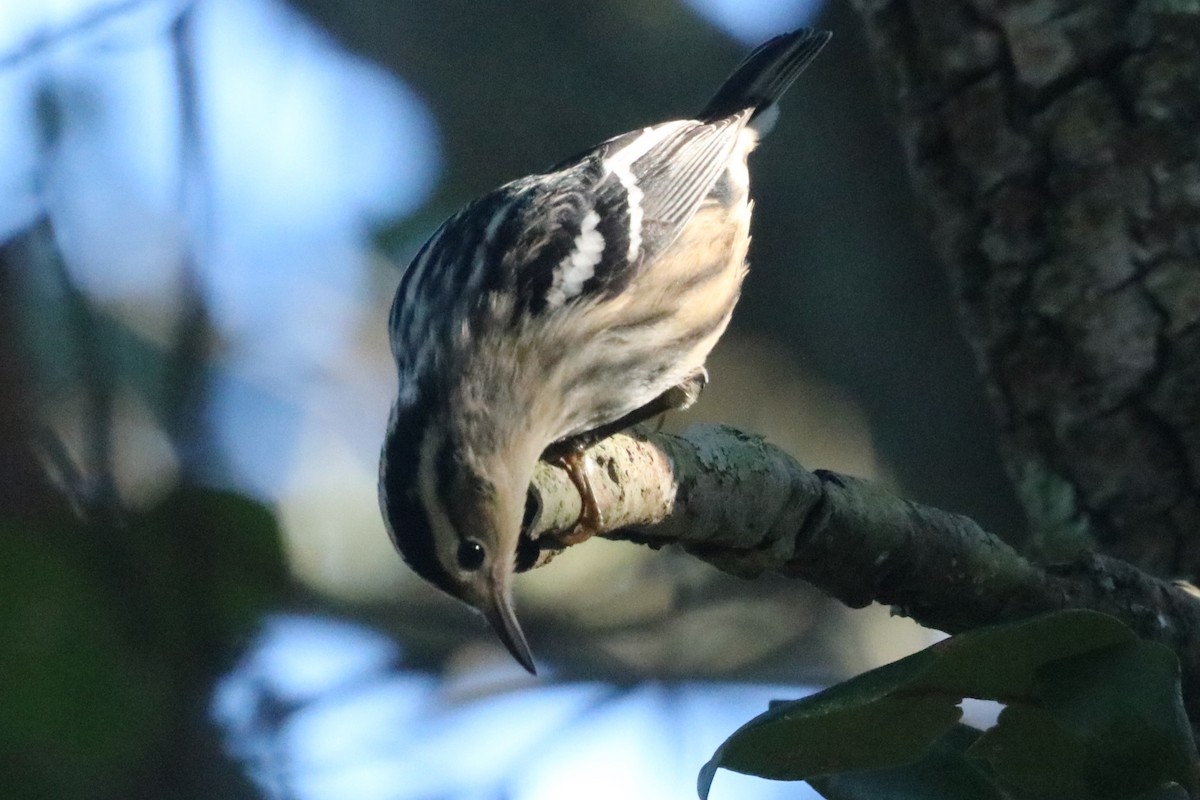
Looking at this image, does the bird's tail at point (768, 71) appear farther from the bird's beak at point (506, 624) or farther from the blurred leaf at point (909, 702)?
the blurred leaf at point (909, 702)

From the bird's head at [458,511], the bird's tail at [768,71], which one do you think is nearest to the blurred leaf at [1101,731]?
the bird's head at [458,511]

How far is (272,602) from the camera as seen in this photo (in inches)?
86.8

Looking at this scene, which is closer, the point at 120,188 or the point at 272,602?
the point at 272,602

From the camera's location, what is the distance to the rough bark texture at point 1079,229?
2.36m

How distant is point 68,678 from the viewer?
1.84 metres

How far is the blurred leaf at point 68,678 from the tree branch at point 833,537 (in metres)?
0.65

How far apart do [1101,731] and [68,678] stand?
1.32m

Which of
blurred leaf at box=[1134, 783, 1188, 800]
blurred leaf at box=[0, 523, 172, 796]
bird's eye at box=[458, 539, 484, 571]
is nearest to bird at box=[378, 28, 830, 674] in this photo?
bird's eye at box=[458, 539, 484, 571]

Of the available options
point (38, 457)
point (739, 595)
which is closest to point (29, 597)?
point (38, 457)

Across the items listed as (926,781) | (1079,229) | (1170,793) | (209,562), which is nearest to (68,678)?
(209,562)

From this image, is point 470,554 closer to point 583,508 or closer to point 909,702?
point 583,508

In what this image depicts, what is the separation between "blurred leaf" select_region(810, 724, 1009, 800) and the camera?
1.34 m

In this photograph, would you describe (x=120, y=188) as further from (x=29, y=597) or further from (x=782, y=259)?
(x=782, y=259)

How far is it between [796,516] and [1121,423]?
104 cm
